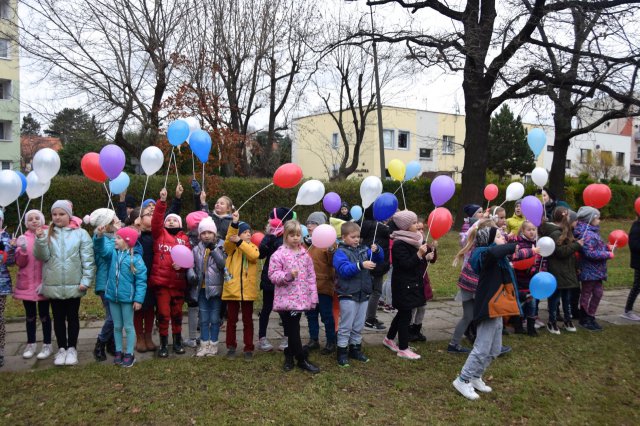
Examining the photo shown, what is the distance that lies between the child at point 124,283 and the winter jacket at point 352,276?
6.58 ft

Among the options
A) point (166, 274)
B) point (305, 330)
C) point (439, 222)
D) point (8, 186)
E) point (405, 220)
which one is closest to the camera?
point (8, 186)

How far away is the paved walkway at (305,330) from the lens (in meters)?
5.04

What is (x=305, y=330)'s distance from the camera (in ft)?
20.9

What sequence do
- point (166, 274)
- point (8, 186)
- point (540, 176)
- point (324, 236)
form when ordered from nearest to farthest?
point (8, 186)
point (324, 236)
point (166, 274)
point (540, 176)

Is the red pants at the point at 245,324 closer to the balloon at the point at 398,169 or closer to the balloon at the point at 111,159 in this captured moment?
the balloon at the point at 111,159

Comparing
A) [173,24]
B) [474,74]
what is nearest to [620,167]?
[474,74]

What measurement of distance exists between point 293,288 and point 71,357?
2.38 meters

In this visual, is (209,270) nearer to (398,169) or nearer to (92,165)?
(92,165)

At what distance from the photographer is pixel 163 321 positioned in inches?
202

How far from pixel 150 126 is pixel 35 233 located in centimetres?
979

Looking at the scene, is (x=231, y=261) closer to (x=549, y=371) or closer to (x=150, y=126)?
(x=549, y=371)

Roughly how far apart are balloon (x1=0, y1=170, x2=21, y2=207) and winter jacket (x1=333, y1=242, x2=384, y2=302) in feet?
10.7

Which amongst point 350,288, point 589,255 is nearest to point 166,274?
point 350,288

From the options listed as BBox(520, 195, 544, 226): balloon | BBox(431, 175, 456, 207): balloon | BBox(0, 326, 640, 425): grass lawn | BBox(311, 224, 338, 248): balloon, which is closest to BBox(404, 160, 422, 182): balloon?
BBox(431, 175, 456, 207): balloon
